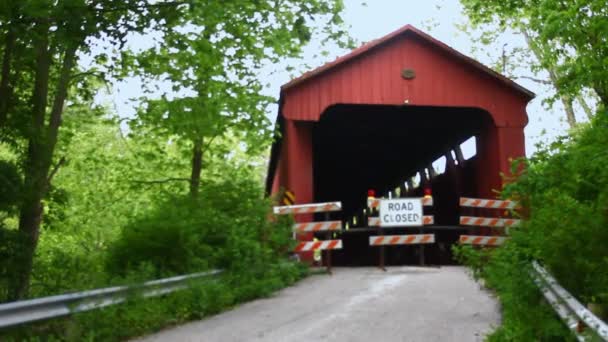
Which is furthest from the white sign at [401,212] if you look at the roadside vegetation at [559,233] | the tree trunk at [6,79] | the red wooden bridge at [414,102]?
the tree trunk at [6,79]

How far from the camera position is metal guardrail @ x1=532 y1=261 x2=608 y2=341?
4.19m

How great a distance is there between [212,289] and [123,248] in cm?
144

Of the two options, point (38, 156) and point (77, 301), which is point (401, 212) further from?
point (77, 301)

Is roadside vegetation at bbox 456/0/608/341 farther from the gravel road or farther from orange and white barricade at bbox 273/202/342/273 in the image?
orange and white barricade at bbox 273/202/342/273

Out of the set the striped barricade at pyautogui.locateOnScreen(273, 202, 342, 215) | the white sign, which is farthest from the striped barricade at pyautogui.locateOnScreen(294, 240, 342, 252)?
the white sign

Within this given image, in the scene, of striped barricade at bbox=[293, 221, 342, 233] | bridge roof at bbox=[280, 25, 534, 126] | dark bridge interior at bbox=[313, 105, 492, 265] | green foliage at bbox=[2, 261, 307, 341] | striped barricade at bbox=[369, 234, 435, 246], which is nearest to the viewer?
green foliage at bbox=[2, 261, 307, 341]

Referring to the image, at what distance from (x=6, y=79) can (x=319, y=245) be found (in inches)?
223

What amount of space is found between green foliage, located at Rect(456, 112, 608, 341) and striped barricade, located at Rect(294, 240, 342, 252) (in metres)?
4.75

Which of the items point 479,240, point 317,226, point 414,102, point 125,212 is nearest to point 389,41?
point 414,102

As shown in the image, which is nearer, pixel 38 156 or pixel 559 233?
pixel 559 233

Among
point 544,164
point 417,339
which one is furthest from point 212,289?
point 544,164

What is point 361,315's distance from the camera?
7906 mm

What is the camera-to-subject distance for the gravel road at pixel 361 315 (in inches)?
267

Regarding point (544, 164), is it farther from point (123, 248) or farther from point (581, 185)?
point (123, 248)
